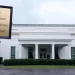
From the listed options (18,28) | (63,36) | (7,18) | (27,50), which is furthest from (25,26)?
(7,18)

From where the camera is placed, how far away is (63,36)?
124ft

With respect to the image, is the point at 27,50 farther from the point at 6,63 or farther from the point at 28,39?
the point at 6,63

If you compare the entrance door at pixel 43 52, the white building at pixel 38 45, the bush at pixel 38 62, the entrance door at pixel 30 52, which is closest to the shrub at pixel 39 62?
the bush at pixel 38 62

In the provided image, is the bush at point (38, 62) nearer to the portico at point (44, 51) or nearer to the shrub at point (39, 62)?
the shrub at point (39, 62)

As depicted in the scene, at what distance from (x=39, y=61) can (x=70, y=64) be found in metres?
4.33

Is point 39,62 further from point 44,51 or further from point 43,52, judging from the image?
point 44,51

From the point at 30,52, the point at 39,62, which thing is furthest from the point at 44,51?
the point at 39,62

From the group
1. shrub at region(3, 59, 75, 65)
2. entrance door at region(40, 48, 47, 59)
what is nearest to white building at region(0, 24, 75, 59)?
entrance door at region(40, 48, 47, 59)

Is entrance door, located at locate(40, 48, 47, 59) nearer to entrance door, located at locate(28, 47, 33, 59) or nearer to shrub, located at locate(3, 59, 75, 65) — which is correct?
entrance door, located at locate(28, 47, 33, 59)

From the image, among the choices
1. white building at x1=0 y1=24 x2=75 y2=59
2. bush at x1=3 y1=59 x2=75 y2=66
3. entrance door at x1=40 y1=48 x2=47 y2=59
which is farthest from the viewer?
entrance door at x1=40 y1=48 x2=47 y2=59

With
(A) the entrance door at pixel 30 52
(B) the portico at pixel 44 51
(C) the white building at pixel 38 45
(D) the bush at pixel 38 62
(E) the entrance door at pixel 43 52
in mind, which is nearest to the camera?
(D) the bush at pixel 38 62

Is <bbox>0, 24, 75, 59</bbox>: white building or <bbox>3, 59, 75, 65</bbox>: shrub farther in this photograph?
<bbox>0, 24, 75, 59</bbox>: white building

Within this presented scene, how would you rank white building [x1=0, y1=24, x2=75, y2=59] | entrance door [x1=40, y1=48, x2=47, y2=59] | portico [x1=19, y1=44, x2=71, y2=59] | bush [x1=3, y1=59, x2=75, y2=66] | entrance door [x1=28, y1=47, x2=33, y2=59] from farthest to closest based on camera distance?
entrance door [x1=40, y1=48, x2=47, y2=59] < entrance door [x1=28, y1=47, x2=33, y2=59] < white building [x1=0, y1=24, x2=75, y2=59] < portico [x1=19, y1=44, x2=71, y2=59] < bush [x1=3, y1=59, x2=75, y2=66]

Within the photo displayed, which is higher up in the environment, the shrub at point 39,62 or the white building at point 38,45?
the white building at point 38,45
